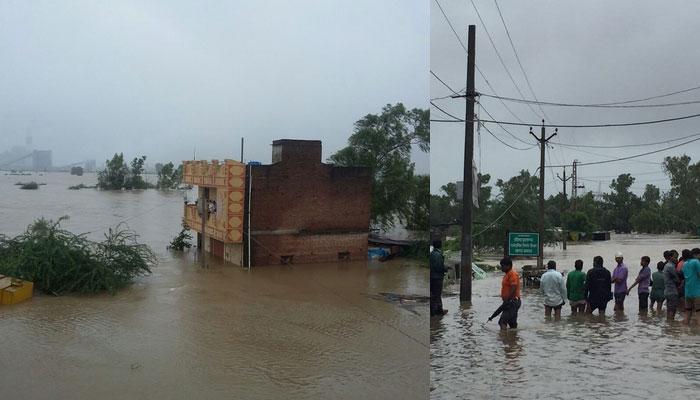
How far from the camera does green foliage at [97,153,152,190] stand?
31.1m

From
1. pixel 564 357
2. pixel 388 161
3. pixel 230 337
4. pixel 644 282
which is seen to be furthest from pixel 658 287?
pixel 388 161

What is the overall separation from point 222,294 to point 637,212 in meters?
9.12

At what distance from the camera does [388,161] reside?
63.6 ft

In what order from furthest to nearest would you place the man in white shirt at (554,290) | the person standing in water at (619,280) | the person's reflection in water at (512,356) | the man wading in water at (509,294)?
the person standing in water at (619,280) → the man in white shirt at (554,290) → the man wading in water at (509,294) → the person's reflection in water at (512,356)

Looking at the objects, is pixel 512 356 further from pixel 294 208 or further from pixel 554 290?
pixel 294 208

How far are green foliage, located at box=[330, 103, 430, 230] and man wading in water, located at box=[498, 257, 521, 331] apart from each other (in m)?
10.9

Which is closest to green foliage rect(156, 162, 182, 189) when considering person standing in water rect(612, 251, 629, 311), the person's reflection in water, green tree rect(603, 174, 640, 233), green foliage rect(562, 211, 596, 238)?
green foliage rect(562, 211, 596, 238)

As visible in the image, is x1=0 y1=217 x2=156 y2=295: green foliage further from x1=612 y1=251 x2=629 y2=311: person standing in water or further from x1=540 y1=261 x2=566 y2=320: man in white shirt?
x1=612 y1=251 x2=629 y2=311: person standing in water

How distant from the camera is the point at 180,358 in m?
8.41

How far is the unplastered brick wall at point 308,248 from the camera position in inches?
726

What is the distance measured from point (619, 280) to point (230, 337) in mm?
5957

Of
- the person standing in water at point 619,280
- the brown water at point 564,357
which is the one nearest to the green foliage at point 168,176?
the brown water at point 564,357

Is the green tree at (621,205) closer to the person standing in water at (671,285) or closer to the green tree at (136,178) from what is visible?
the person standing in water at (671,285)

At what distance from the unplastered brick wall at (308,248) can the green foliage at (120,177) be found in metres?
14.8
